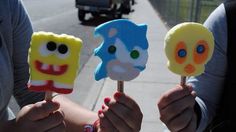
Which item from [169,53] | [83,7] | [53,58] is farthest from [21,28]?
[83,7]

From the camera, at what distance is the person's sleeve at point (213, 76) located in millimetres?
1918

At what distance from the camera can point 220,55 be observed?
76.1 inches

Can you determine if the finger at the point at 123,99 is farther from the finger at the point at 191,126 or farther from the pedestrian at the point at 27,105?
the finger at the point at 191,126

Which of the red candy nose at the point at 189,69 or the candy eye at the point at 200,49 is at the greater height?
the candy eye at the point at 200,49

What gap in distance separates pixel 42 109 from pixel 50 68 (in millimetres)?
146

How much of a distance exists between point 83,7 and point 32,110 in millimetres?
18262

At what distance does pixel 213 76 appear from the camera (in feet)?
6.46

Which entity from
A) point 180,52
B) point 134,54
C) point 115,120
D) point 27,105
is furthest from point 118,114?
point 27,105

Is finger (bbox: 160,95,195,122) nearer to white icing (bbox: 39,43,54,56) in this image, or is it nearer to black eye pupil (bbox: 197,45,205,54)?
black eye pupil (bbox: 197,45,205,54)

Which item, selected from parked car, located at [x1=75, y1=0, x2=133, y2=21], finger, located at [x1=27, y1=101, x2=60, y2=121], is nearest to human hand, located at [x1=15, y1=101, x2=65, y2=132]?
finger, located at [x1=27, y1=101, x2=60, y2=121]

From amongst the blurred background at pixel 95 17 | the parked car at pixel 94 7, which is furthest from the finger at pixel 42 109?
the parked car at pixel 94 7

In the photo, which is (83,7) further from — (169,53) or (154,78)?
(169,53)

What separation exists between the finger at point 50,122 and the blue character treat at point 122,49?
19cm

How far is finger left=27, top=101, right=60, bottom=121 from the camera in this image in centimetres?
138
